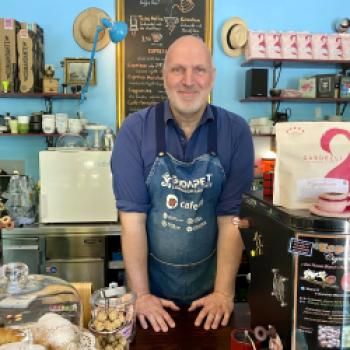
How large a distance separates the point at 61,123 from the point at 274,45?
183cm

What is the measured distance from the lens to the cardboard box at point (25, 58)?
297 centimetres

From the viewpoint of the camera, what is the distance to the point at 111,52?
11.1 ft

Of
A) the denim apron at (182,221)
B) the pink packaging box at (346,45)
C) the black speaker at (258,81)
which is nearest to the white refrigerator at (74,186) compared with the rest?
the denim apron at (182,221)

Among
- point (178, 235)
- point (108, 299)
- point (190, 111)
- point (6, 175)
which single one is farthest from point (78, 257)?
point (108, 299)

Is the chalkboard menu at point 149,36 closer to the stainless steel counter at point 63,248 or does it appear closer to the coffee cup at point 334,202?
the stainless steel counter at point 63,248

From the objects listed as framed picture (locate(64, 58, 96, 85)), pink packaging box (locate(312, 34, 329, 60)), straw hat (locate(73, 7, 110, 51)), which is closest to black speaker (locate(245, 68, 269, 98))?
pink packaging box (locate(312, 34, 329, 60))

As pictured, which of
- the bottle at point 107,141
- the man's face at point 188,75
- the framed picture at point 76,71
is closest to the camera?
the man's face at point 188,75

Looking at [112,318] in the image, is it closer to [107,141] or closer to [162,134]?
[162,134]

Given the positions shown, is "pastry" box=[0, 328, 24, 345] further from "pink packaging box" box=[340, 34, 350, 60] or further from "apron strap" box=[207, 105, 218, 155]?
"pink packaging box" box=[340, 34, 350, 60]

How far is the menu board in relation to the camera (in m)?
0.72

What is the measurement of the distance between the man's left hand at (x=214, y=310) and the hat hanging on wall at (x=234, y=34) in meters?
2.62

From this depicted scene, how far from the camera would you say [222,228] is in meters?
1.60

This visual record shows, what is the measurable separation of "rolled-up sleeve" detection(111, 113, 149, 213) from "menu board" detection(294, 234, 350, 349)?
877 mm

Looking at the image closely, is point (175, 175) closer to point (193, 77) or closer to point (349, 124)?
point (193, 77)
